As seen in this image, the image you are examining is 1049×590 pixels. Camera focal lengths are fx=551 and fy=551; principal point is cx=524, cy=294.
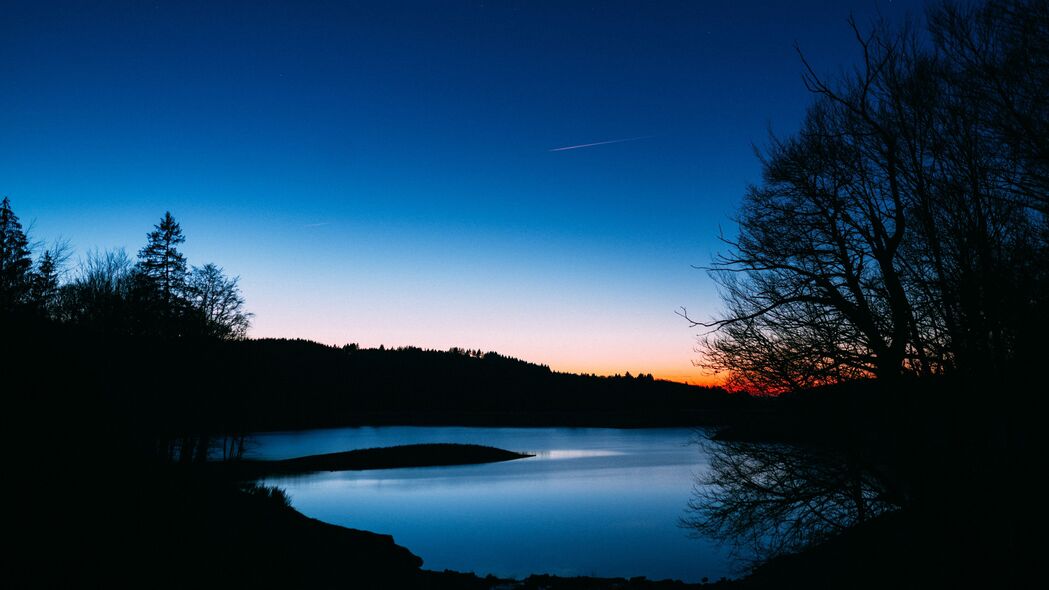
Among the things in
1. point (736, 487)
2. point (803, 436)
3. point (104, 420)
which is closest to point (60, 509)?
point (104, 420)

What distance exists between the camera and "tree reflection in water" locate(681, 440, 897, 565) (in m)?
9.91

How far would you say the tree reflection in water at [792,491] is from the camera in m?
9.91

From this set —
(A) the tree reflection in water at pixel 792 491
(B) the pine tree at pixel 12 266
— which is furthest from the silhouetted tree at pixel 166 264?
(A) the tree reflection in water at pixel 792 491

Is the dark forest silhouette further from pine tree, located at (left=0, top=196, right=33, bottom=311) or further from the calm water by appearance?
pine tree, located at (left=0, top=196, right=33, bottom=311)

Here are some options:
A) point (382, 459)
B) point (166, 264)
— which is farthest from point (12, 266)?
point (382, 459)

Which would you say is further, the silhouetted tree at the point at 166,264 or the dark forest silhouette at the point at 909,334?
the silhouetted tree at the point at 166,264

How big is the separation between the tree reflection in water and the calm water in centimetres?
470

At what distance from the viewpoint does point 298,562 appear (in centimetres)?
1516

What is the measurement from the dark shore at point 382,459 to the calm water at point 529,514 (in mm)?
4223

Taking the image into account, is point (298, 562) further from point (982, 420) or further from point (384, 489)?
point (384, 489)

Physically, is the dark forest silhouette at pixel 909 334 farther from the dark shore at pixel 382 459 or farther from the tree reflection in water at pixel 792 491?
the dark shore at pixel 382 459

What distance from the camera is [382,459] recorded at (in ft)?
247

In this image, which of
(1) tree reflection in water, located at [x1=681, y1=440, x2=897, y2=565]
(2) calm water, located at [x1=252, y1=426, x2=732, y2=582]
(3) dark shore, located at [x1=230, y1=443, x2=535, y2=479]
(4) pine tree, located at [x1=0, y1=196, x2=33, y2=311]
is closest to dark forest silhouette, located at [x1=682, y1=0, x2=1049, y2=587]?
(1) tree reflection in water, located at [x1=681, y1=440, x2=897, y2=565]

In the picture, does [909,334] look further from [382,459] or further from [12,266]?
[382,459]
